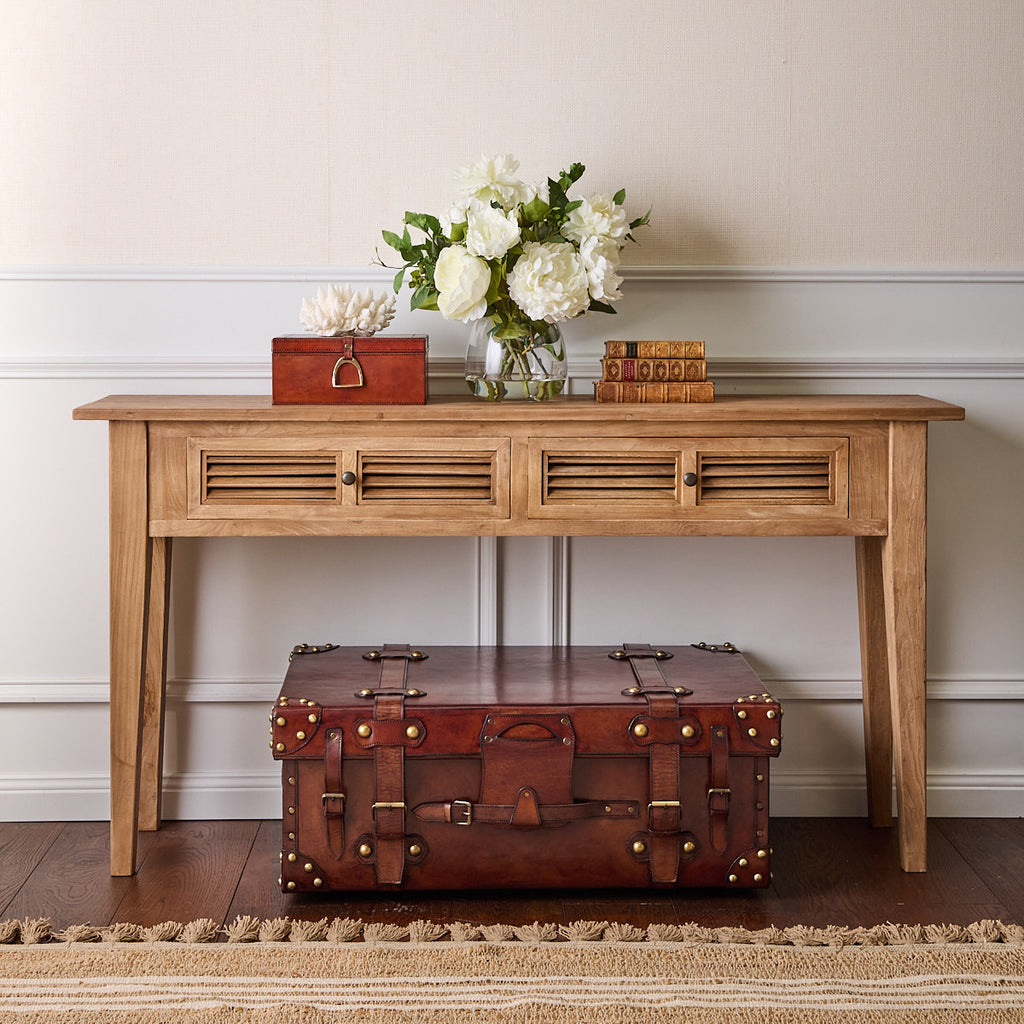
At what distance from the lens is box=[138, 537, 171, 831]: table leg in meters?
2.19

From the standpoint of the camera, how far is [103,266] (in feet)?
7.63

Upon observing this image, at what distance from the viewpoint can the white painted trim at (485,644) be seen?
2395mm

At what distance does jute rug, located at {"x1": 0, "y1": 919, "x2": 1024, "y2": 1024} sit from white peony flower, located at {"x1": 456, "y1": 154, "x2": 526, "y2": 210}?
130 cm

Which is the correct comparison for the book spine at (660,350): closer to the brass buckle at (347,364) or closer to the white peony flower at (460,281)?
the white peony flower at (460,281)

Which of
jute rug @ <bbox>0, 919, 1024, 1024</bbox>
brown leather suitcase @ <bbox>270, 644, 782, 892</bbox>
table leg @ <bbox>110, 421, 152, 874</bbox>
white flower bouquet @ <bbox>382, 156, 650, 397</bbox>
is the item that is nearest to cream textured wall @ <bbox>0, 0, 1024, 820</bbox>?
white flower bouquet @ <bbox>382, 156, 650, 397</bbox>

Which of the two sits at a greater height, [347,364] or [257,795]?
[347,364]

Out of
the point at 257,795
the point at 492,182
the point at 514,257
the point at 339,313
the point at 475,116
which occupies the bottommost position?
the point at 257,795

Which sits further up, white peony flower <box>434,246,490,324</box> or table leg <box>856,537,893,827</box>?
white peony flower <box>434,246,490,324</box>

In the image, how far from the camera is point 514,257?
2072mm

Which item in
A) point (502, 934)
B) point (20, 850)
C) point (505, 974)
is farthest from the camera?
point (20, 850)

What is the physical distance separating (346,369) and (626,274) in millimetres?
675

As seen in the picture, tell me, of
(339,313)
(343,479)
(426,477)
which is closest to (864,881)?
(426,477)

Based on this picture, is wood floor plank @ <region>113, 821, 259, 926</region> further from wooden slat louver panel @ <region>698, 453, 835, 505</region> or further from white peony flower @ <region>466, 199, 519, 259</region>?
white peony flower @ <region>466, 199, 519, 259</region>

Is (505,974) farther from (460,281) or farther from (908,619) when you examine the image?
(460,281)
